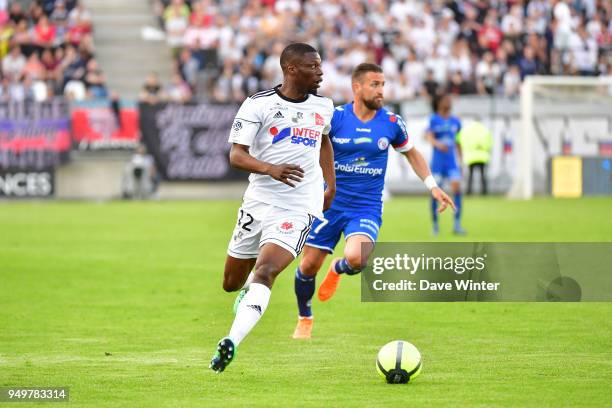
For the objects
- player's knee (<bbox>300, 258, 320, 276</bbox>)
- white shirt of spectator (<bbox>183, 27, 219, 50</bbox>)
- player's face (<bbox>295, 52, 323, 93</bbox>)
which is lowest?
white shirt of spectator (<bbox>183, 27, 219, 50</bbox>)

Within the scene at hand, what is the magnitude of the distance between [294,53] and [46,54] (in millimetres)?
27109

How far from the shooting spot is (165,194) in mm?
34250

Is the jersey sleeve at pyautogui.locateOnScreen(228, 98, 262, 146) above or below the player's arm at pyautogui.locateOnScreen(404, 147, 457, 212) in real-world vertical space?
above

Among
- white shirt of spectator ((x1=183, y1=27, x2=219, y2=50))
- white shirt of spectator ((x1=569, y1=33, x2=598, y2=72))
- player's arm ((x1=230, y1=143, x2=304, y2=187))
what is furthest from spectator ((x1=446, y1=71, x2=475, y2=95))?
player's arm ((x1=230, y1=143, x2=304, y2=187))

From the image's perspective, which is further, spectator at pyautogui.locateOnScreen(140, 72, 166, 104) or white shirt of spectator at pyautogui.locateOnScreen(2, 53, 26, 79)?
white shirt of spectator at pyautogui.locateOnScreen(2, 53, 26, 79)

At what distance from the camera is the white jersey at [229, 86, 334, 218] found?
9188mm

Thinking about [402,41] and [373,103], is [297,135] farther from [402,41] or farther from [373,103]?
[402,41]

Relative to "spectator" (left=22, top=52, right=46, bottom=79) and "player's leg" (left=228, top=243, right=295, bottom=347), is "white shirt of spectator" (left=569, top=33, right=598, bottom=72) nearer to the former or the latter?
"spectator" (left=22, top=52, right=46, bottom=79)

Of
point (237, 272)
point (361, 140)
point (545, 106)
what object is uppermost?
point (361, 140)

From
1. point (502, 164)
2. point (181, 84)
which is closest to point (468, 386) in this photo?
point (502, 164)

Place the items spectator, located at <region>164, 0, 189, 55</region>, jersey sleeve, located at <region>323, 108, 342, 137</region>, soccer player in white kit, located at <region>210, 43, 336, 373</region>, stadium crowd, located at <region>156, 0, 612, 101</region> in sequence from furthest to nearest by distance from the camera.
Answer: spectator, located at <region>164, 0, 189, 55</region>, stadium crowd, located at <region>156, 0, 612, 101</region>, jersey sleeve, located at <region>323, 108, 342, 137</region>, soccer player in white kit, located at <region>210, 43, 336, 373</region>

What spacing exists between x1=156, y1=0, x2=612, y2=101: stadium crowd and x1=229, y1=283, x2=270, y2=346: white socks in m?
25.2

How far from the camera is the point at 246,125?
908 cm

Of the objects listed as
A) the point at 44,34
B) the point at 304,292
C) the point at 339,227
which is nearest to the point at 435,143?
the point at 339,227
